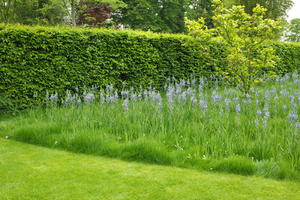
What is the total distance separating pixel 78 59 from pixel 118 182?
5.39 m

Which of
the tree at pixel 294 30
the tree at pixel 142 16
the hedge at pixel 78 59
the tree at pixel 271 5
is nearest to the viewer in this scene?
the hedge at pixel 78 59

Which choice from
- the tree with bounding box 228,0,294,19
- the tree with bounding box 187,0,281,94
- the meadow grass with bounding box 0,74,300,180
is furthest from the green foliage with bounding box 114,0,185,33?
the meadow grass with bounding box 0,74,300,180

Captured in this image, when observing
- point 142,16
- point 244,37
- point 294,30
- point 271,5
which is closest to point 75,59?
point 244,37

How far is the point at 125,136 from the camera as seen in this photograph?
19.3 feet

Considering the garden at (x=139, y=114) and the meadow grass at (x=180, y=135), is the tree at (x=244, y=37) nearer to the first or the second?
the garden at (x=139, y=114)

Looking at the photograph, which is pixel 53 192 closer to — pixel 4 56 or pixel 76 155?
pixel 76 155

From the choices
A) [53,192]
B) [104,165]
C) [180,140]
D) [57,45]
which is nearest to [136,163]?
[104,165]

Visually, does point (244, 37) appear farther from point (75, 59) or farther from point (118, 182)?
point (118, 182)

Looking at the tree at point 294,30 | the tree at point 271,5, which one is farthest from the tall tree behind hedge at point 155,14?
the tree at point 294,30

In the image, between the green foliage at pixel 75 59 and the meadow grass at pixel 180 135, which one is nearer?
the meadow grass at pixel 180 135

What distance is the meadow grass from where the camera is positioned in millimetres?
4738

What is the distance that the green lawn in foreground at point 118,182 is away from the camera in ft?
12.5

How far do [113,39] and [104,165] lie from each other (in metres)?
5.33

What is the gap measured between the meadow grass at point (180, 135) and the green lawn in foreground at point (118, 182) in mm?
265
